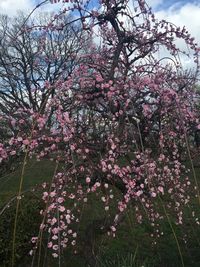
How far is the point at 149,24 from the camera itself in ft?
14.5

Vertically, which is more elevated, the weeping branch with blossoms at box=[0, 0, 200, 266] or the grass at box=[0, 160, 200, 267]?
the weeping branch with blossoms at box=[0, 0, 200, 266]

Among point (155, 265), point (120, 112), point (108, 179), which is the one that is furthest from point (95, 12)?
point (155, 265)

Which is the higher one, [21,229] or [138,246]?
[21,229]

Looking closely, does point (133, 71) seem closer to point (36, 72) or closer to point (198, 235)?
point (198, 235)

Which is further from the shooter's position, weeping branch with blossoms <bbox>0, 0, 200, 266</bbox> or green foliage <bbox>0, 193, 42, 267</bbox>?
green foliage <bbox>0, 193, 42, 267</bbox>

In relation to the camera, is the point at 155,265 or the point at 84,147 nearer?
the point at 84,147

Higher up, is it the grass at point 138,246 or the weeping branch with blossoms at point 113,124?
the weeping branch with blossoms at point 113,124

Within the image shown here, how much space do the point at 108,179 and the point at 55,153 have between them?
0.53m

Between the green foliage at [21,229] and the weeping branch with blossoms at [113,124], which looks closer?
the weeping branch with blossoms at [113,124]

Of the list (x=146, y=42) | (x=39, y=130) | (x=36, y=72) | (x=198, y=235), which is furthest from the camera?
(x=36, y=72)

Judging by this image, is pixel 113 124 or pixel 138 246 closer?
pixel 113 124

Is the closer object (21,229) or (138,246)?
(21,229)

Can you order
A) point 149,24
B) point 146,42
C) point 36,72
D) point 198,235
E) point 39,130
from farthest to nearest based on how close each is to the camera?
point 36,72, point 198,235, point 149,24, point 146,42, point 39,130

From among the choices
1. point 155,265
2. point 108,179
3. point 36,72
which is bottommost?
point 155,265
